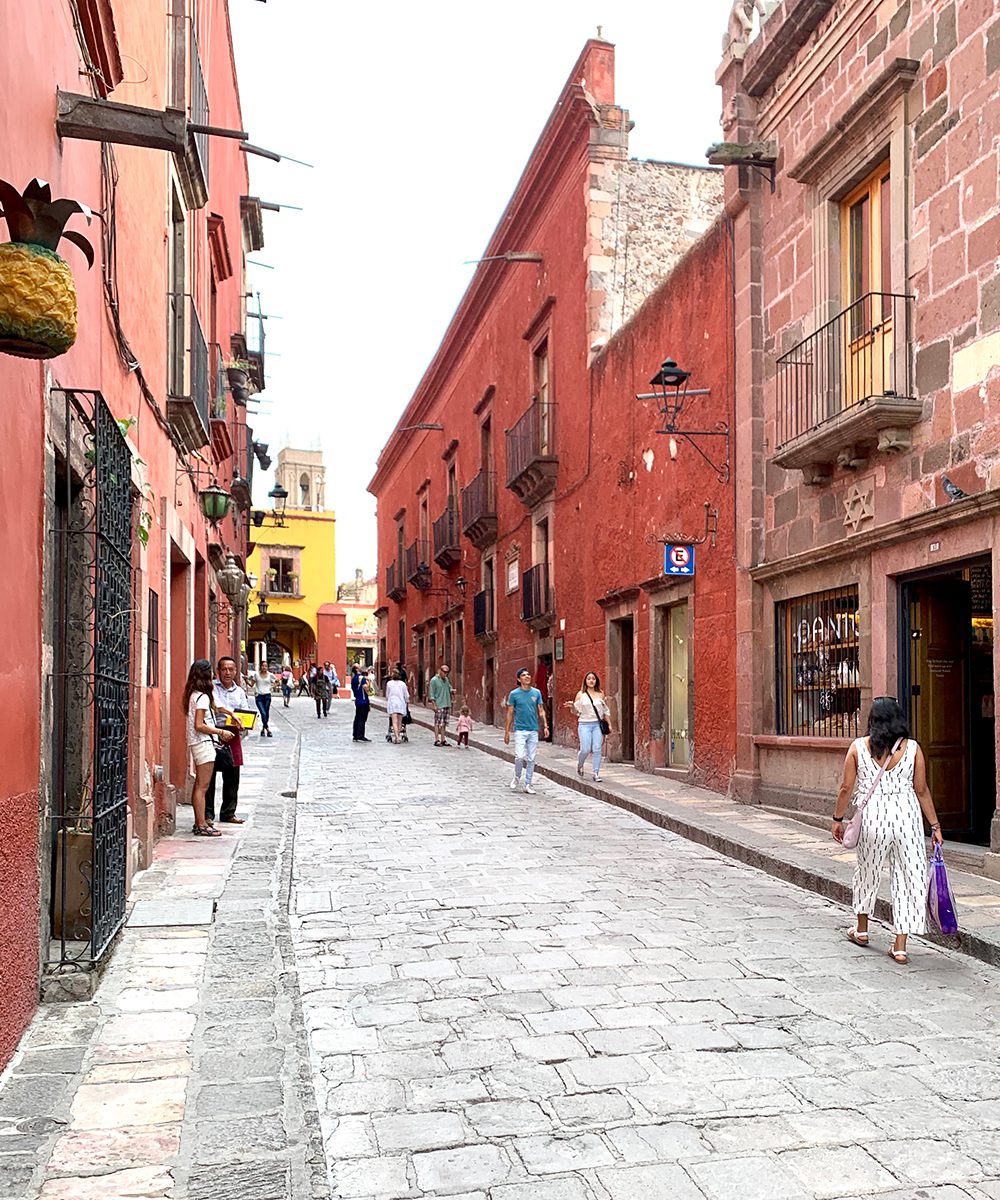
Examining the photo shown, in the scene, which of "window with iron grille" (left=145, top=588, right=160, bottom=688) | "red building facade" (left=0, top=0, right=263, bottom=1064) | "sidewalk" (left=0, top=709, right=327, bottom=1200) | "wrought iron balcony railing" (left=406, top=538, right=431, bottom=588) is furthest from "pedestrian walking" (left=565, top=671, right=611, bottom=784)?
"wrought iron balcony railing" (left=406, top=538, right=431, bottom=588)

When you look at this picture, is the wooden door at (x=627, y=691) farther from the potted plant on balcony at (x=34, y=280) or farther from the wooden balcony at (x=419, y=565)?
the wooden balcony at (x=419, y=565)

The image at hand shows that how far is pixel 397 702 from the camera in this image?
68.7ft

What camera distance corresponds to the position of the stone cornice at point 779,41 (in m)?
10.6

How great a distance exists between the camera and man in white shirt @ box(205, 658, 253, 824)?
387 inches

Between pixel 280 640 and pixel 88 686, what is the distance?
59894 mm

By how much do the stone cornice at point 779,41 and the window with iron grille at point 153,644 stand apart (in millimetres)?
7754

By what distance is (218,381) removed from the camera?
15.1m

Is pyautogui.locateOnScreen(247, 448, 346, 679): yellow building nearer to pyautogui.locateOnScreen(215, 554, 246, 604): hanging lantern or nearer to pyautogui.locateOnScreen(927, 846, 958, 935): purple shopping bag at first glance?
pyautogui.locateOnScreen(215, 554, 246, 604): hanging lantern

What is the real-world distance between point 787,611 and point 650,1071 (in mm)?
7998

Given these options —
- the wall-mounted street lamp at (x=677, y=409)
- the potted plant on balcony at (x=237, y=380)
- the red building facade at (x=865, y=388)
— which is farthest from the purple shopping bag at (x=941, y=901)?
the potted plant on balcony at (x=237, y=380)

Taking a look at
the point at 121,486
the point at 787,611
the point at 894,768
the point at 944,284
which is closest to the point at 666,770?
the point at 787,611

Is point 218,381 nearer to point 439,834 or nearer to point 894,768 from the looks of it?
point 439,834

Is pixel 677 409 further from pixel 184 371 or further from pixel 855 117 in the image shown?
pixel 184 371

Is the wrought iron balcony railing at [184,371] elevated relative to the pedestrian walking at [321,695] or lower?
elevated
